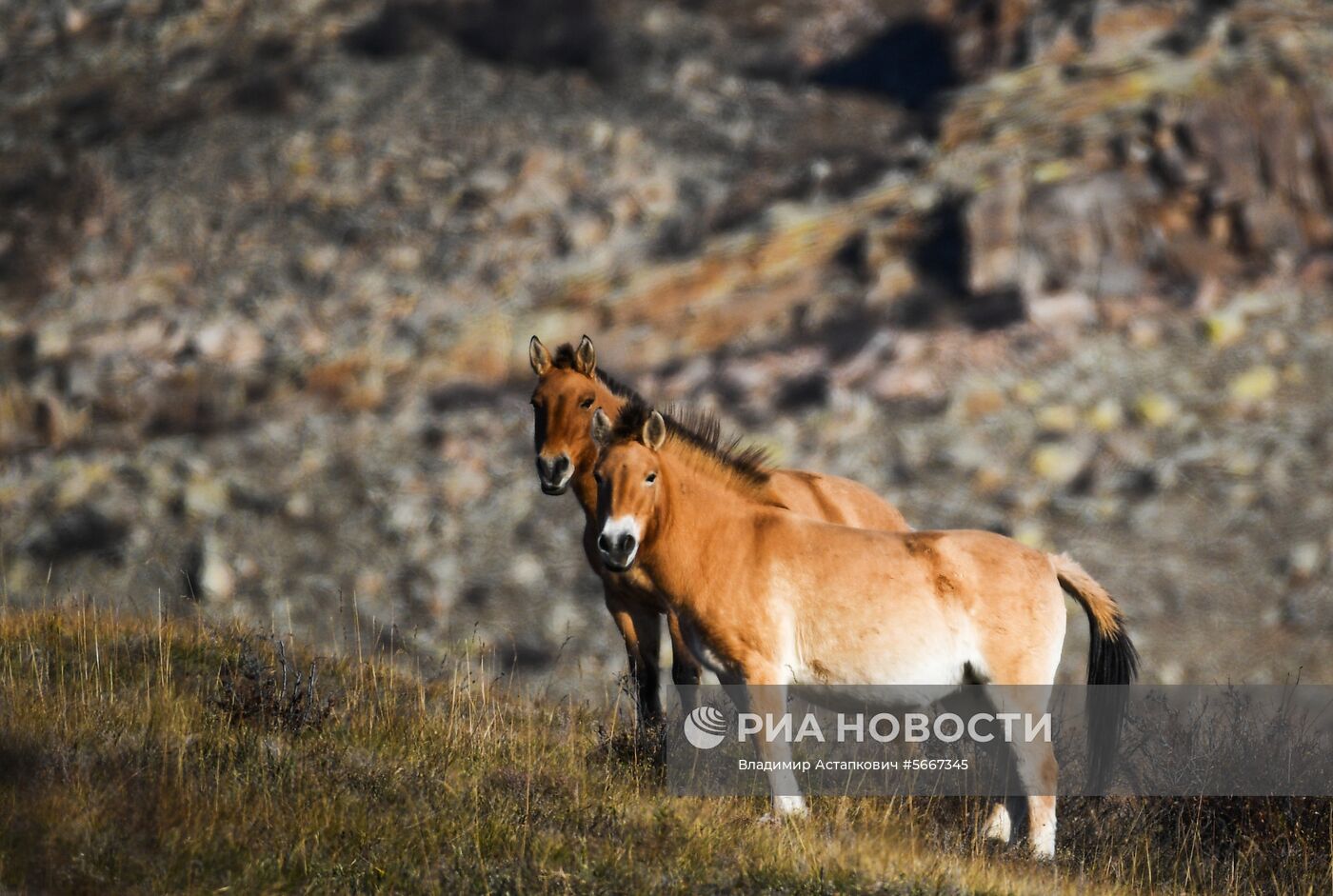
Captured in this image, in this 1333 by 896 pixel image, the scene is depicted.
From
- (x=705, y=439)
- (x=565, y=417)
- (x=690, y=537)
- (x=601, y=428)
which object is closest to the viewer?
(x=690, y=537)

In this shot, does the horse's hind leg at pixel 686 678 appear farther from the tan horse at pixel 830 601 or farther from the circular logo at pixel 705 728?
the tan horse at pixel 830 601

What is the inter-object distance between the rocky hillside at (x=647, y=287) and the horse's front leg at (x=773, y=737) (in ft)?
27.6

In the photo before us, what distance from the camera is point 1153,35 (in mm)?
22422

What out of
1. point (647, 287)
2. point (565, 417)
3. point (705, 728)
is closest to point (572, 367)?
point (565, 417)

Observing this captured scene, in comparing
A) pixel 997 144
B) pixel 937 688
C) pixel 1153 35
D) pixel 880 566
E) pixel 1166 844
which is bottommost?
pixel 1166 844

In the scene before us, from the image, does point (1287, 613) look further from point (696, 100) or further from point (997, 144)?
point (696, 100)

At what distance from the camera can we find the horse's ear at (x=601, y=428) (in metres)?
8.05

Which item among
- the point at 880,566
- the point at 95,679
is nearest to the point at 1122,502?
the point at 880,566

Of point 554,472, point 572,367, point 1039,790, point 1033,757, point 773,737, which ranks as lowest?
point 1039,790

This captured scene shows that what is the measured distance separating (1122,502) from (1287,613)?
2451 mm

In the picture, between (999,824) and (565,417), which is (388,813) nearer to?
(999,824)

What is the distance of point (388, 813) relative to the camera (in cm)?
656

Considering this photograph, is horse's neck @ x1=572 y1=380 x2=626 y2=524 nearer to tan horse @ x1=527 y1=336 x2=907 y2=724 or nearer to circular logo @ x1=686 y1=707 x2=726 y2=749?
tan horse @ x1=527 y1=336 x2=907 y2=724

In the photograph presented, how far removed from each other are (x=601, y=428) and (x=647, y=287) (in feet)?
46.4
